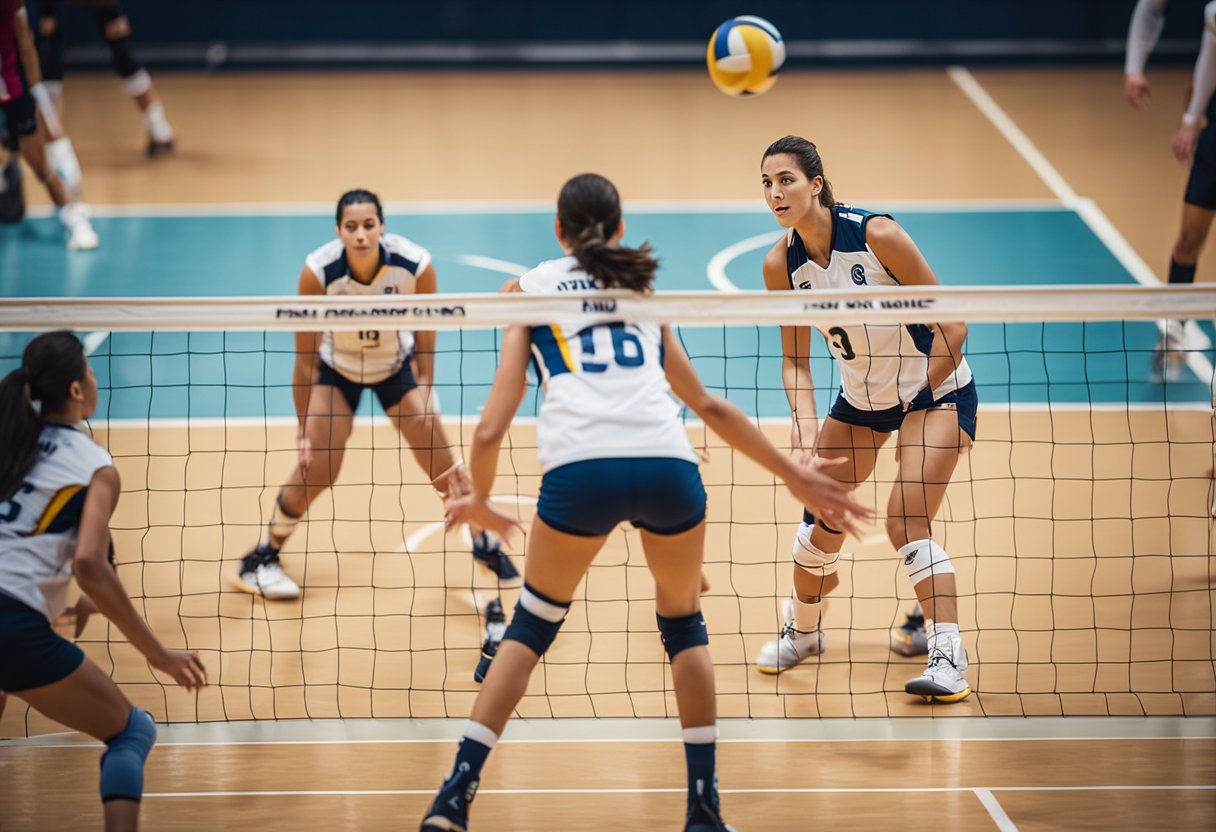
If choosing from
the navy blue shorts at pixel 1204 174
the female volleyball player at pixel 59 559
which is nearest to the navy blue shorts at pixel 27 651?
the female volleyball player at pixel 59 559

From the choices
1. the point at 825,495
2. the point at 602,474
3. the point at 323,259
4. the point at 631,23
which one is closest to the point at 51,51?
the point at 631,23

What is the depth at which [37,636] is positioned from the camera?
3.97m

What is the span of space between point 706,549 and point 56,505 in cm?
357

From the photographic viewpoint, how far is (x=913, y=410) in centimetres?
545

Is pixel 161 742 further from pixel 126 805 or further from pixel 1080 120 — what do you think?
pixel 1080 120

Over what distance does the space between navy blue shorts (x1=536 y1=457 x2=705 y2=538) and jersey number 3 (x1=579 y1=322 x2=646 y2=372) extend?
0.32 m

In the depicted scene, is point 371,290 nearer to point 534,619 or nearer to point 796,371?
point 796,371

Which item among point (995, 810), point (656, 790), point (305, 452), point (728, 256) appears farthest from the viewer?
point (728, 256)

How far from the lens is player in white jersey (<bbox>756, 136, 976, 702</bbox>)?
529 centimetres

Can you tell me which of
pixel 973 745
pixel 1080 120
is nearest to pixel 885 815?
pixel 973 745

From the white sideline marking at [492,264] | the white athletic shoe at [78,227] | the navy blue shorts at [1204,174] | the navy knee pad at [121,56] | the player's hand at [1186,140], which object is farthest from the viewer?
the navy knee pad at [121,56]

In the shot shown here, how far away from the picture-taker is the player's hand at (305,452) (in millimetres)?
6141

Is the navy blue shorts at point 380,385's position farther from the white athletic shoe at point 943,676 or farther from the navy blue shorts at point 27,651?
the white athletic shoe at point 943,676

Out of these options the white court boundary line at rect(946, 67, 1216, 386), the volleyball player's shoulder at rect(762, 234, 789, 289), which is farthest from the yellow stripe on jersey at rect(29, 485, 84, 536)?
the white court boundary line at rect(946, 67, 1216, 386)
